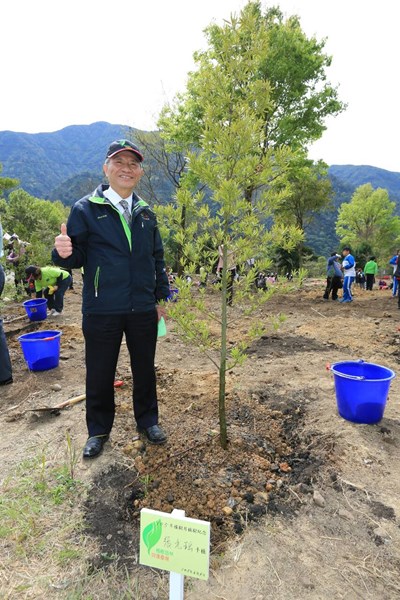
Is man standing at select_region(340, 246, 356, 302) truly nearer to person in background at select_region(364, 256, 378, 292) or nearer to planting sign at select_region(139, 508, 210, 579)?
person in background at select_region(364, 256, 378, 292)

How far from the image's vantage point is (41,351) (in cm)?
471

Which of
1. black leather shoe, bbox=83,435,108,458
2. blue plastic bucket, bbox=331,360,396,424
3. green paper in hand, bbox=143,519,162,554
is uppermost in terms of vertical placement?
green paper in hand, bbox=143,519,162,554

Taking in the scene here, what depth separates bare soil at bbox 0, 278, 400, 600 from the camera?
183 centimetres

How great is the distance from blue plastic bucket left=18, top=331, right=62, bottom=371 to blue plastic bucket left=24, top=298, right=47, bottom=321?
9.24 ft

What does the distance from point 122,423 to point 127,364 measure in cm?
188

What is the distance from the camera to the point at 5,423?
350 centimetres

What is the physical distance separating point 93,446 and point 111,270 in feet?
4.57

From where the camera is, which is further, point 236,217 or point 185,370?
point 185,370

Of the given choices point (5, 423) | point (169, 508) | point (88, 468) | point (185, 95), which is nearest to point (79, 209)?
point (88, 468)

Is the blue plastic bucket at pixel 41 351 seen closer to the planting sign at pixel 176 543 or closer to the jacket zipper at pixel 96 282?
the jacket zipper at pixel 96 282

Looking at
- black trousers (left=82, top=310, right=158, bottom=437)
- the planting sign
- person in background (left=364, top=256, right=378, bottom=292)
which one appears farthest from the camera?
person in background (left=364, top=256, right=378, bottom=292)

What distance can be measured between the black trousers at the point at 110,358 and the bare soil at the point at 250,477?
319 mm

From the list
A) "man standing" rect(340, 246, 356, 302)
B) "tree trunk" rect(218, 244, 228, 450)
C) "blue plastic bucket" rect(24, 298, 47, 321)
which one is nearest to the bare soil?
"tree trunk" rect(218, 244, 228, 450)

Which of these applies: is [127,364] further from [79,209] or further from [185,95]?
[185,95]
